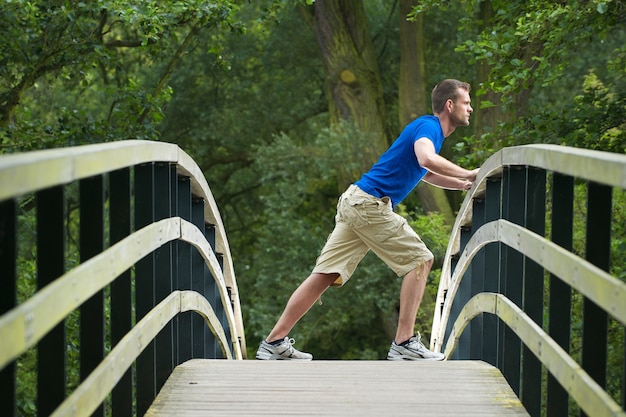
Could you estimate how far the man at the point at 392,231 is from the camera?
5.93m

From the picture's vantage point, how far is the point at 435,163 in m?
5.47

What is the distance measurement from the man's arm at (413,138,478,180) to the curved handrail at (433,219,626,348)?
49cm

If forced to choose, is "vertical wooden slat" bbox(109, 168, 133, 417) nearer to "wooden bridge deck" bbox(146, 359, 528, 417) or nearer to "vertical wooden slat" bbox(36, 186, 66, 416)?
"wooden bridge deck" bbox(146, 359, 528, 417)

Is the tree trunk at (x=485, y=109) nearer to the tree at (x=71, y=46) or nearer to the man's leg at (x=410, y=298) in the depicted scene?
the tree at (x=71, y=46)

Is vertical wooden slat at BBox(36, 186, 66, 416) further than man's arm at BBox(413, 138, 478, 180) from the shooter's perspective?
No

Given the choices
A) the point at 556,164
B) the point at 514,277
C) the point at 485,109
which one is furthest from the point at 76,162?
the point at 485,109

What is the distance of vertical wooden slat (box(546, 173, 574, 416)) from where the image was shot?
131 inches

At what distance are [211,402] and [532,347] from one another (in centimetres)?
119

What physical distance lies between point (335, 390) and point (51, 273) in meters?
1.79

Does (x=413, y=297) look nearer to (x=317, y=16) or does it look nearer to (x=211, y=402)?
(x=211, y=402)

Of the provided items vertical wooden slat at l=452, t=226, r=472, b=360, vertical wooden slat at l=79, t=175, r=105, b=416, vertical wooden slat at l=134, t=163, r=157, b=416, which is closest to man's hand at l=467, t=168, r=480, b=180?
vertical wooden slat at l=452, t=226, r=472, b=360

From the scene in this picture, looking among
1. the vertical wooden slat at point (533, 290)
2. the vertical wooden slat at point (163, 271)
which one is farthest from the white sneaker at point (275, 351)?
the vertical wooden slat at point (533, 290)

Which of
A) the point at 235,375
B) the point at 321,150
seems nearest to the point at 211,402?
the point at 235,375

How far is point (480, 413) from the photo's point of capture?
12.5ft
